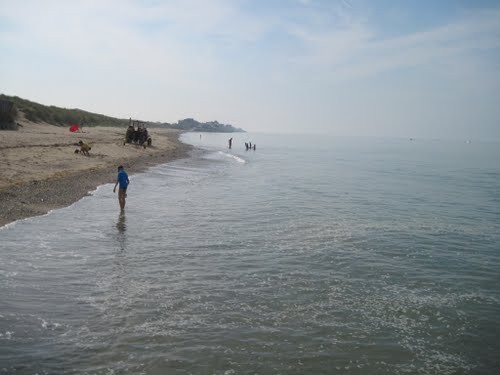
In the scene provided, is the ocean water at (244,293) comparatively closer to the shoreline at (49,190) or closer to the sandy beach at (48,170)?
the shoreline at (49,190)

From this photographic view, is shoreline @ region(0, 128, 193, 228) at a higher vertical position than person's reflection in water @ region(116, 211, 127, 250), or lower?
higher

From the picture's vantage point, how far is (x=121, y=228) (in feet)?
53.8

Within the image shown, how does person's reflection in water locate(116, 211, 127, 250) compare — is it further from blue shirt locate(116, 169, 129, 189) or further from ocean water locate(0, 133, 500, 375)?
blue shirt locate(116, 169, 129, 189)

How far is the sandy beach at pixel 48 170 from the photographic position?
60.6 feet

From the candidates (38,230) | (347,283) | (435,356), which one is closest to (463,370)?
(435,356)

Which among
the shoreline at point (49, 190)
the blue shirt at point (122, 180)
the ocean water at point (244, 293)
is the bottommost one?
the ocean water at point (244, 293)

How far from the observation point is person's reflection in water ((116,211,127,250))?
47.5 feet

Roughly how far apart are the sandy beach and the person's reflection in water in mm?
3206

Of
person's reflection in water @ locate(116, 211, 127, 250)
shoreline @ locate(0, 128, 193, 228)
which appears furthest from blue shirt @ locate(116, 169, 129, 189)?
shoreline @ locate(0, 128, 193, 228)

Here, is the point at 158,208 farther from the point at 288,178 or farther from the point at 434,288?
the point at 288,178

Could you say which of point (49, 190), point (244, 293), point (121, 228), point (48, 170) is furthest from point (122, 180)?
point (244, 293)

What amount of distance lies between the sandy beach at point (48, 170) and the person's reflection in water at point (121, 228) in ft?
10.5

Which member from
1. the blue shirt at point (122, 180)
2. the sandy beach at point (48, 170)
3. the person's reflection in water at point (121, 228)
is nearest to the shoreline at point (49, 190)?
the sandy beach at point (48, 170)

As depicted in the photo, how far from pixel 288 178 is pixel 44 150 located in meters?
21.9
